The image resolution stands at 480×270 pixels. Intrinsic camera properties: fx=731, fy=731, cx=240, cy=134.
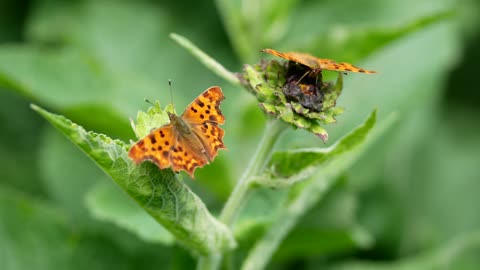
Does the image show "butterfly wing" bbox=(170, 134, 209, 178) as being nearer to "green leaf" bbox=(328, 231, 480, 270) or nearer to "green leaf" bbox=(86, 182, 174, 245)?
"green leaf" bbox=(86, 182, 174, 245)

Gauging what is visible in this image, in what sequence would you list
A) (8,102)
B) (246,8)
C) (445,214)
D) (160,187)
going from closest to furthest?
(160,187)
(246,8)
(8,102)
(445,214)

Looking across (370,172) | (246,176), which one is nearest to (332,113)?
(246,176)

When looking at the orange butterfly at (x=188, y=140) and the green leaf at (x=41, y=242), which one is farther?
the green leaf at (x=41, y=242)

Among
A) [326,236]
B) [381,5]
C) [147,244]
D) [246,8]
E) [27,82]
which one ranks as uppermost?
[381,5]

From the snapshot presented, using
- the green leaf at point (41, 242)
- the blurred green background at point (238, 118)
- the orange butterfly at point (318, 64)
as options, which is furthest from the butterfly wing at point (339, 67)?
the green leaf at point (41, 242)

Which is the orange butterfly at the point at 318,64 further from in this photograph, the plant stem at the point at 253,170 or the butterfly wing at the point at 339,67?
the plant stem at the point at 253,170

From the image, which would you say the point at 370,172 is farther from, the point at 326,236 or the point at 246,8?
the point at 246,8
